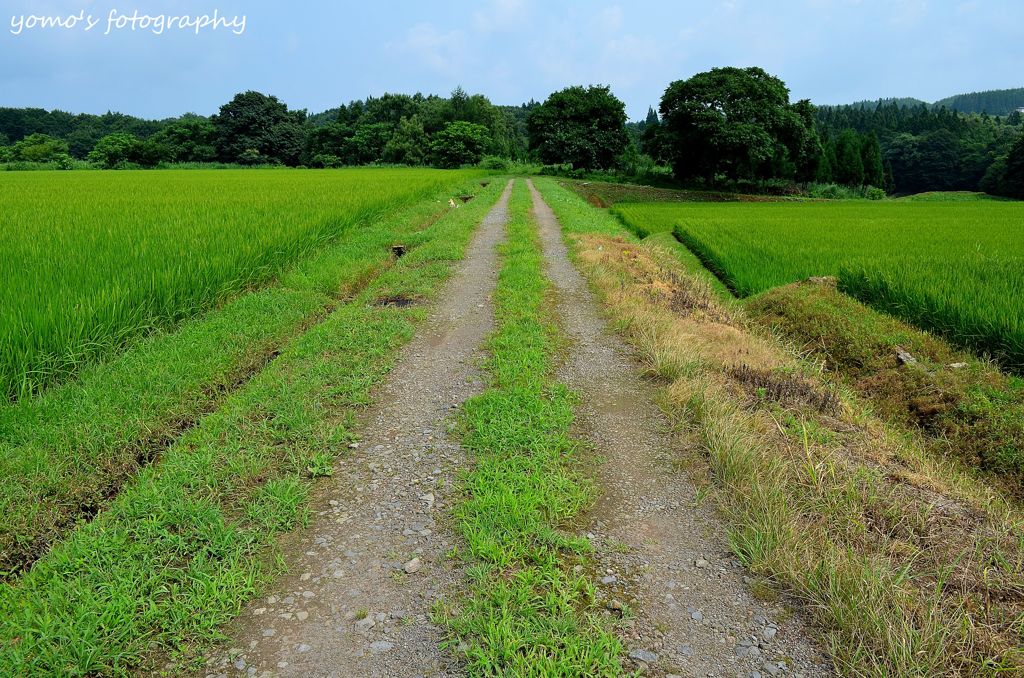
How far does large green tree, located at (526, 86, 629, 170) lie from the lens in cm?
5238

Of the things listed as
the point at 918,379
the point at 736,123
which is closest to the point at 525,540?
the point at 918,379

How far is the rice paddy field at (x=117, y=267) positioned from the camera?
174 inches

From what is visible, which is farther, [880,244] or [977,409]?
[880,244]

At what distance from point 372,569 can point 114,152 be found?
240 ft

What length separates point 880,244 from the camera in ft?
38.4

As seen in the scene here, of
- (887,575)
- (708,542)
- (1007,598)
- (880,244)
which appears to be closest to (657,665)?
(708,542)

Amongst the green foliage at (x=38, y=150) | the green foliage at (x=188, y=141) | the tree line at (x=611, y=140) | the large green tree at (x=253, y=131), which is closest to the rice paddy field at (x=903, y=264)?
the tree line at (x=611, y=140)

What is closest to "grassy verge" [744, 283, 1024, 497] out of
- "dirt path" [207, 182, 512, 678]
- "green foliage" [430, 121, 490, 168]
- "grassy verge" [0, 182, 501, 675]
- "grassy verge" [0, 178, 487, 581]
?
"dirt path" [207, 182, 512, 678]

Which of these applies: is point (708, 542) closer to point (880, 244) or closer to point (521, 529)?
point (521, 529)

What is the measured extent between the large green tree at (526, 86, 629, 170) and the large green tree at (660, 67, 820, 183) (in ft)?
47.8

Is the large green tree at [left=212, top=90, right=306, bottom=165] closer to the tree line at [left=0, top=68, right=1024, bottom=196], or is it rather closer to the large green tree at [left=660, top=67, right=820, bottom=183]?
the tree line at [left=0, top=68, right=1024, bottom=196]

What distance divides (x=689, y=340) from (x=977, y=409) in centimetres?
240

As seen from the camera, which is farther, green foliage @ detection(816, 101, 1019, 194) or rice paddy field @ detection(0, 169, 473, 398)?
green foliage @ detection(816, 101, 1019, 194)

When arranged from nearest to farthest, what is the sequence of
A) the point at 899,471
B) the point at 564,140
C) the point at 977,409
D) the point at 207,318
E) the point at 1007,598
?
the point at 1007,598, the point at 899,471, the point at 977,409, the point at 207,318, the point at 564,140
